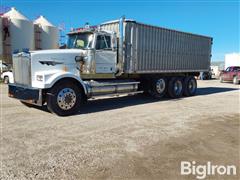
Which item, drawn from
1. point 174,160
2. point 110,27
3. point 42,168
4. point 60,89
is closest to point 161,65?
point 110,27

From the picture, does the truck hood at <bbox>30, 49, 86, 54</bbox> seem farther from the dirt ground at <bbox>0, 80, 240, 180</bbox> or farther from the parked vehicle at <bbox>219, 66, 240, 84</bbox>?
the parked vehicle at <bbox>219, 66, 240, 84</bbox>

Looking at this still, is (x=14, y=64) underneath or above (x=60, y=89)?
above

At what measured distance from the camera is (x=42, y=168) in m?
4.07

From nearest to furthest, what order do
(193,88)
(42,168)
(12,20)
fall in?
(42,168) → (193,88) → (12,20)

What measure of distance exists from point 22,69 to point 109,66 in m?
3.25

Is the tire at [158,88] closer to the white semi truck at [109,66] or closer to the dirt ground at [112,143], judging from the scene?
the white semi truck at [109,66]

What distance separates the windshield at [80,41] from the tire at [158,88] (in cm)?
420

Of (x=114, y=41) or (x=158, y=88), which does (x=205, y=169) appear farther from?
(x=158, y=88)

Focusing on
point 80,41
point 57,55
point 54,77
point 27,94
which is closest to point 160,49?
point 80,41

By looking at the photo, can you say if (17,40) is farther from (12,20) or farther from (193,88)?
(193,88)

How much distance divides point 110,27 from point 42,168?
7.86m

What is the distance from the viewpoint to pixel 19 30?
85.1ft

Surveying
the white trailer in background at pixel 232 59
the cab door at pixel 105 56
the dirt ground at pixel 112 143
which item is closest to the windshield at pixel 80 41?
the cab door at pixel 105 56

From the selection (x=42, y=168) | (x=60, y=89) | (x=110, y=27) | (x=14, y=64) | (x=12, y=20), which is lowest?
(x=42, y=168)
